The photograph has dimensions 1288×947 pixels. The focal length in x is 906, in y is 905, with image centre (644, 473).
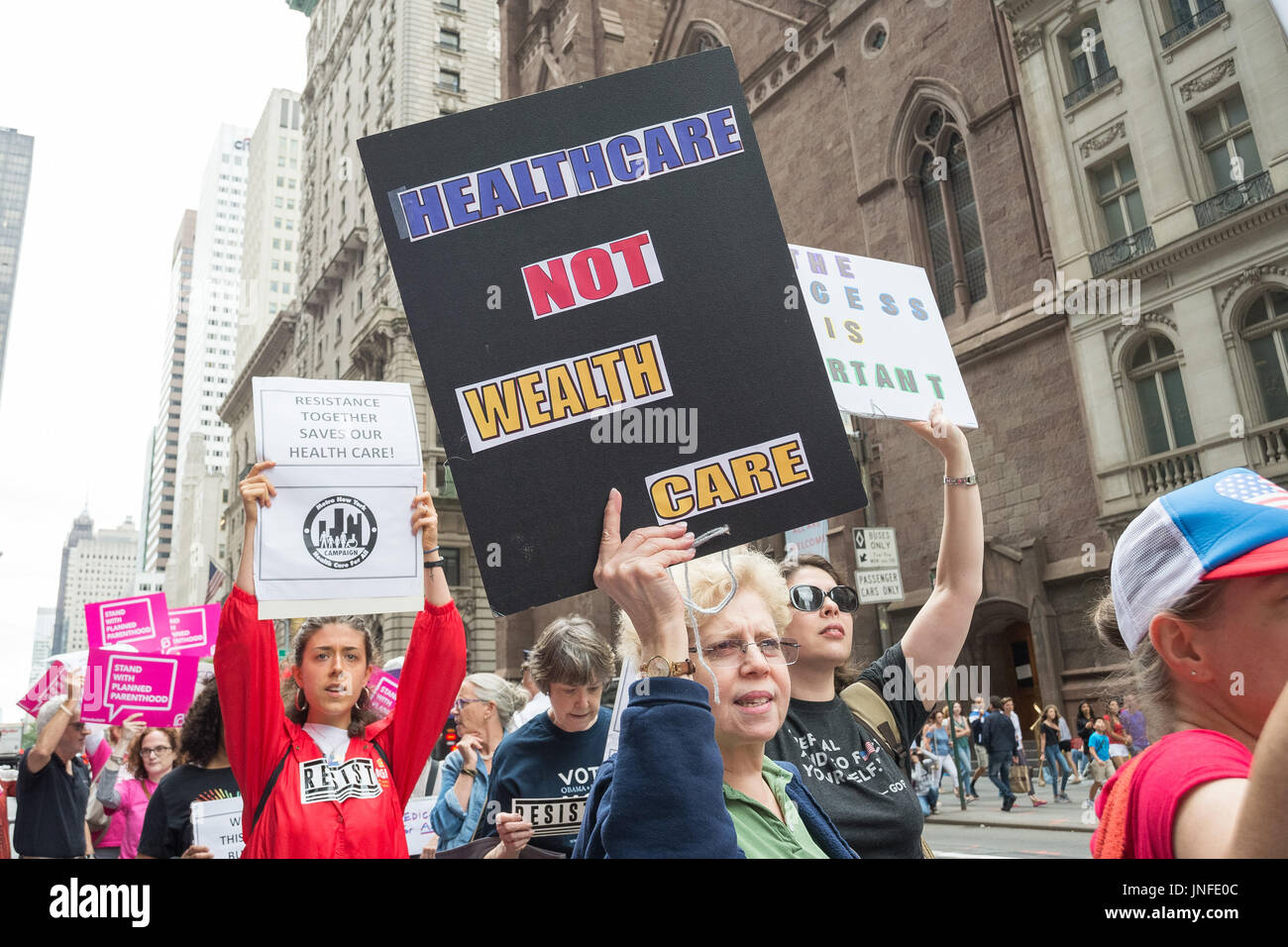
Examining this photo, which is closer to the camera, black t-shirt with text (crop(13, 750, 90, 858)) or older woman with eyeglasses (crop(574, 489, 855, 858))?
older woman with eyeglasses (crop(574, 489, 855, 858))

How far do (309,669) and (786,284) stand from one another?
1857mm

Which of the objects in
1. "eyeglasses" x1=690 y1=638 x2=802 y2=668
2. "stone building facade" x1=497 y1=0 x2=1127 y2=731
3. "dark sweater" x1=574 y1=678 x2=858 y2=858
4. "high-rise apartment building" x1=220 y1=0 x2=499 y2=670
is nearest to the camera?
"dark sweater" x1=574 y1=678 x2=858 y2=858

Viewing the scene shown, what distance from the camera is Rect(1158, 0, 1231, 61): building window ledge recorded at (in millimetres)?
11688

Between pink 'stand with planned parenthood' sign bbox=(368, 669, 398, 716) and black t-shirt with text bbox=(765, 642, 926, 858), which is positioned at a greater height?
pink 'stand with planned parenthood' sign bbox=(368, 669, 398, 716)

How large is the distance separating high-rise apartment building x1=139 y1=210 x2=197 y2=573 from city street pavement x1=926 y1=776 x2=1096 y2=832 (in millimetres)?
140124

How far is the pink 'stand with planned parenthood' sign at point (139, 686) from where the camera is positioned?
273 inches

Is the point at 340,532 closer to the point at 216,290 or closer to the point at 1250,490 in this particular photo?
the point at 1250,490

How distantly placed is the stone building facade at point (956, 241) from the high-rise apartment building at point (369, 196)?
19.1 m

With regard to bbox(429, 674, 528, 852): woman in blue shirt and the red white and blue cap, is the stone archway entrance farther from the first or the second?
the red white and blue cap

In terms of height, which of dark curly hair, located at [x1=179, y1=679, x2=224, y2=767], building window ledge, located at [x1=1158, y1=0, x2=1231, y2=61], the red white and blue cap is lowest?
dark curly hair, located at [x1=179, y1=679, x2=224, y2=767]

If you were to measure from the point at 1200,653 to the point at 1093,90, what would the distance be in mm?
14979

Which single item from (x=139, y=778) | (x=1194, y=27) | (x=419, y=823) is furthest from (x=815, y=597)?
(x=1194, y=27)

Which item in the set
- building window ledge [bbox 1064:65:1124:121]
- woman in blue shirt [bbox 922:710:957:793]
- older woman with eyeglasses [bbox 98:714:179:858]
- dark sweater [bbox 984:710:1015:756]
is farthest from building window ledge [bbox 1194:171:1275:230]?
older woman with eyeglasses [bbox 98:714:179:858]

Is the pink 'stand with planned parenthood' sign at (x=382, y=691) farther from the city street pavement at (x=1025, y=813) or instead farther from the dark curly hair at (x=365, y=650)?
the city street pavement at (x=1025, y=813)
